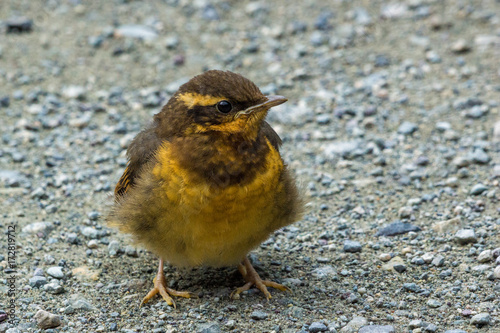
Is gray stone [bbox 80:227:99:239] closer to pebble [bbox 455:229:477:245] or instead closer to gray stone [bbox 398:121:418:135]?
pebble [bbox 455:229:477:245]

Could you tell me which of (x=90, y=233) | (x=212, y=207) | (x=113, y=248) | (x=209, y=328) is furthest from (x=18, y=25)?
(x=209, y=328)

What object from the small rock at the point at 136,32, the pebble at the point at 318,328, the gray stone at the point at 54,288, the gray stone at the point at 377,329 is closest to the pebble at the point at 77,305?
the gray stone at the point at 54,288

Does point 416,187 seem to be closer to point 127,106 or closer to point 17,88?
point 127,106

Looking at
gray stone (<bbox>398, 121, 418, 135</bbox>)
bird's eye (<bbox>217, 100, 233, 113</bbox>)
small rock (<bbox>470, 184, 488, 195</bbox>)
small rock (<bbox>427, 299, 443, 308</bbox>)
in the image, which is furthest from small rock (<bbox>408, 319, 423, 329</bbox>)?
gray stone (<bbox>398, 121, 418, 135</bbox>)

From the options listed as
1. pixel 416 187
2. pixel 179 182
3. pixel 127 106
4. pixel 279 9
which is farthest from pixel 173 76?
pixel 179 182

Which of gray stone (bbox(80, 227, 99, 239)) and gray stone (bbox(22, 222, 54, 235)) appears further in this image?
gray stone (bbox(80, 227, 99, 239))

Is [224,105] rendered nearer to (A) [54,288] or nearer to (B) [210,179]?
(B) [210,179]
